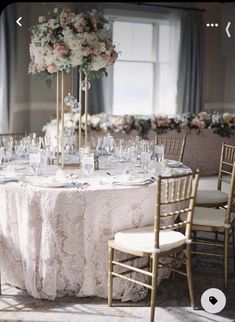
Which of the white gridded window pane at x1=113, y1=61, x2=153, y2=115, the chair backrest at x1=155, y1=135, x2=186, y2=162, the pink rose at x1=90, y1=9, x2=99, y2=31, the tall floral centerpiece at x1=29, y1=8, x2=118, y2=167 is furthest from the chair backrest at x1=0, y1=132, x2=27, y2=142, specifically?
the white gridded window pane at x1=113, y1=61, x2=153, y2=115

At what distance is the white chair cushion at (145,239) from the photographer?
9.00ft

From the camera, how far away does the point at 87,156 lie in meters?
3.19

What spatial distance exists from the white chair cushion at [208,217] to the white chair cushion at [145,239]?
0.34 m

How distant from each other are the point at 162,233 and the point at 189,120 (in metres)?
4.49

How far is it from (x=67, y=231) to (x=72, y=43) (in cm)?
117

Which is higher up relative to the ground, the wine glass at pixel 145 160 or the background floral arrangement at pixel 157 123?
the background floral arrangement at pixel 157 123

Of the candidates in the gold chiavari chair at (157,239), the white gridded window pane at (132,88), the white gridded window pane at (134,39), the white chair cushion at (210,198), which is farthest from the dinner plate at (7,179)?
the white gridded window pane at (134,39)

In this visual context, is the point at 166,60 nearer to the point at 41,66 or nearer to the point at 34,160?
the point at 41,66

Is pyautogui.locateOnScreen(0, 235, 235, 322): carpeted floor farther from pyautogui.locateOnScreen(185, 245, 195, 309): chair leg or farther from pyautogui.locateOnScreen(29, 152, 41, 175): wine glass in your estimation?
pyautogui.locateOnScreen(29, 152, 41, 175): wine glass

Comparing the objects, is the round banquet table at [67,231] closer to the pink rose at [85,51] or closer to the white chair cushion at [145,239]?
the white chair cushion at [145,239]

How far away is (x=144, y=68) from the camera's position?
9102 mm

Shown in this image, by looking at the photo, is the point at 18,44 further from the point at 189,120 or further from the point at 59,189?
the point at 59,189

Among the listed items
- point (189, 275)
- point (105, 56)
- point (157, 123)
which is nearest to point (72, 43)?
point (105, 56)

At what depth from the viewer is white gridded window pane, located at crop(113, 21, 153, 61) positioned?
8.65 meters
